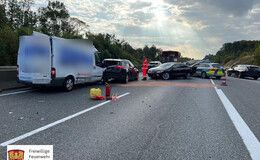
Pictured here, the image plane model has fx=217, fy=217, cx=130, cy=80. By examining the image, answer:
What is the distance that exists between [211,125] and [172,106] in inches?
84.9

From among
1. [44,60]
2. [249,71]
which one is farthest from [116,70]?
[249,71]

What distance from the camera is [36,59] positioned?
8922mm

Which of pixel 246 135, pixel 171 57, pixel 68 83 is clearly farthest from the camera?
pixel 171 57

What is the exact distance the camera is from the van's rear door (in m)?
8.81

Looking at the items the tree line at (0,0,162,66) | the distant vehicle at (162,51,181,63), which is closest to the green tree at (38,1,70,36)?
the tree line at (0,0,162,66)

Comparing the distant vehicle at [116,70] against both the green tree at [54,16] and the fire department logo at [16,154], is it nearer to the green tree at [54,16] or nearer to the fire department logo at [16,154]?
the fire department logo at [16,154]

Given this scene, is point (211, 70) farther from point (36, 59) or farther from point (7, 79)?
point (7, 79)

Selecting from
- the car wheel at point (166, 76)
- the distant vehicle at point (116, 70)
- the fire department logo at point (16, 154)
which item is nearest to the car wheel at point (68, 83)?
the distant vehicle at point (116, 70)

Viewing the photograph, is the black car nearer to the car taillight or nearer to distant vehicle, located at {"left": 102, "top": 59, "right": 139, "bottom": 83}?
Result: distant vehicle, located at {"left": 102, "top": 59, "right": 139, "bottom": 83}

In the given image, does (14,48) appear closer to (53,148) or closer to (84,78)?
(84,78)

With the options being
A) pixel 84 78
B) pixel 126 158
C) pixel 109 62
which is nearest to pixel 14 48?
pixel 109 62

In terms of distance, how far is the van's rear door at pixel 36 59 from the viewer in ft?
28.9

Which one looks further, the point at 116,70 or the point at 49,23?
the point at 49,23

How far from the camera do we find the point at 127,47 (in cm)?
8275
